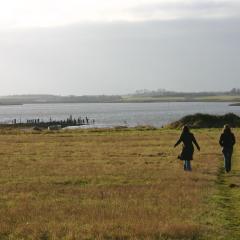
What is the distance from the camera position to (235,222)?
13.3 metres

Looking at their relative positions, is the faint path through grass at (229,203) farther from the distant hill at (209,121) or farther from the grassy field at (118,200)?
the distant hill at (209,121)

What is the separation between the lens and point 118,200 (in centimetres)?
1627

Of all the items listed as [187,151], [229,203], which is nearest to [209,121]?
[187,151]

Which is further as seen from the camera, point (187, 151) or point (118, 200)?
point (187, 151)

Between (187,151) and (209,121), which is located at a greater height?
(187,151)

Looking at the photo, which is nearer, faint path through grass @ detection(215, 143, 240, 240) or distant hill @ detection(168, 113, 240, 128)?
faint path through grass @ detection(215, 143, 240, 240)

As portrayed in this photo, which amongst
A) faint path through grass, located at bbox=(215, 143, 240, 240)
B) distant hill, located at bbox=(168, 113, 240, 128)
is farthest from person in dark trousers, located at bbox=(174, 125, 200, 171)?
distant hill, located at bbox=(168, 113, 240, 128)

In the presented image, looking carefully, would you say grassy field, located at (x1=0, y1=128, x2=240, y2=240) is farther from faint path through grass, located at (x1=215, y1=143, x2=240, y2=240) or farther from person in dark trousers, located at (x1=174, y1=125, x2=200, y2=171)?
person in dark trousers, located at (x1=174, y1=125, x2=200, y2=171)

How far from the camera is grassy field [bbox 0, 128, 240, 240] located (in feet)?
41.0

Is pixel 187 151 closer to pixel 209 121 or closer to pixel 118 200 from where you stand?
pixel 118 200

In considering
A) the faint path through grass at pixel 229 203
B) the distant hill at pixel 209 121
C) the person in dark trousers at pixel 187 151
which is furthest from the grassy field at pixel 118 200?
the distant hill at pixel 209 121

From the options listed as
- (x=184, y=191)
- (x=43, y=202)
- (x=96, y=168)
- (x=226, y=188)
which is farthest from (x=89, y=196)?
(x=96, y=168)

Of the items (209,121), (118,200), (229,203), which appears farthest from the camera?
(209,121)

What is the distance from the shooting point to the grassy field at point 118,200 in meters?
12.5
